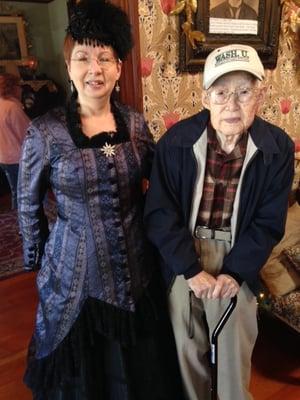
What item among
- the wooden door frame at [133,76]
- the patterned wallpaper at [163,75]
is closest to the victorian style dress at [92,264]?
the wooden door frame at [133,76]

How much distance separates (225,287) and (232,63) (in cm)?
62

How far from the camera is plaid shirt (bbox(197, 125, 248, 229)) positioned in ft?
3.49

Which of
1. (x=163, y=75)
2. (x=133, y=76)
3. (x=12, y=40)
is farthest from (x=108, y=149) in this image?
(x=12, y=40)

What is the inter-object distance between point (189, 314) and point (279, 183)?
52 centimetres

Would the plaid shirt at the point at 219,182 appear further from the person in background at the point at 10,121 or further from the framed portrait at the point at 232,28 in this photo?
the person in background at the point at 10,121

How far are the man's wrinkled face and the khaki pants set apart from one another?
1.23 ft

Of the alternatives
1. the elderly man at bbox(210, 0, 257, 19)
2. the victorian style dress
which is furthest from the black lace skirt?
the elderly man at bbox(210, 0, 257, 19)

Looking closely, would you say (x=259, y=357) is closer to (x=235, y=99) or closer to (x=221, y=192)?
(x=221, y=192)

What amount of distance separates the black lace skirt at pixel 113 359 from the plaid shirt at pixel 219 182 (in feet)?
1.06

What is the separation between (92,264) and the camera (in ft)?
3.68

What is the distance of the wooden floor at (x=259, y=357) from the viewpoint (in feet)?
5.21

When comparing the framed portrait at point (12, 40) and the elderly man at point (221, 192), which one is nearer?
the elderly man at point (221, 192)

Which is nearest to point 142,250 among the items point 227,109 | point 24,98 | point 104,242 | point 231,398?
point 104,242

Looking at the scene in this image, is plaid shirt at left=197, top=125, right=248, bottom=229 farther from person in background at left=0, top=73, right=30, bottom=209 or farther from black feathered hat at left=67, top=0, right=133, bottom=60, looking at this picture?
person in background at left=0, top=73, right=30, bottom=209
